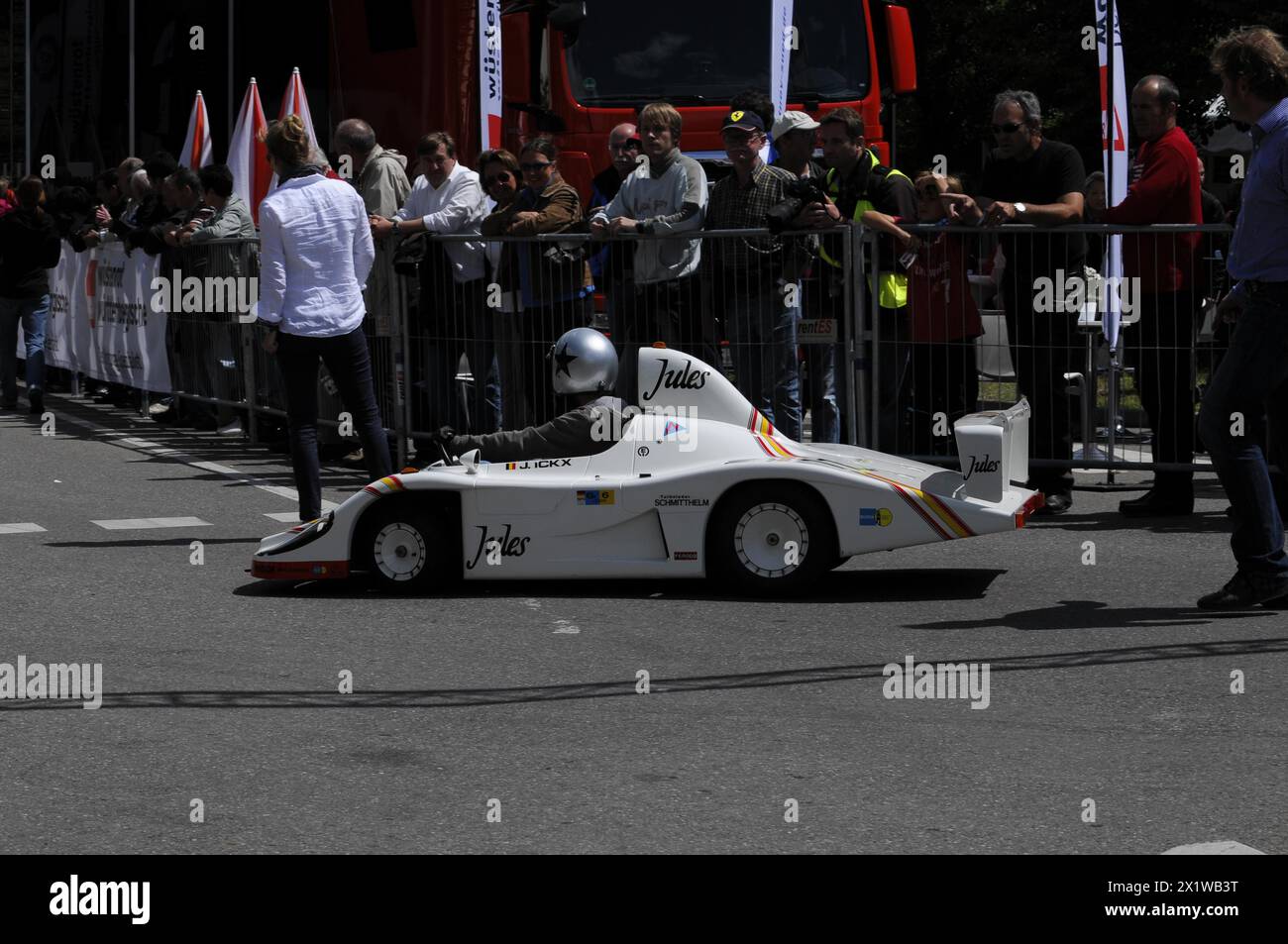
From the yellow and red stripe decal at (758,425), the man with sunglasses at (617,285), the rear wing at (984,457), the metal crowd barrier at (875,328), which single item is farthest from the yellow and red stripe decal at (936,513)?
the man with sunglasses at (617,285)

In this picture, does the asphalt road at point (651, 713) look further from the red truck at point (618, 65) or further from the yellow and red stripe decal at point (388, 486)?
the red truck at point (618, 65)

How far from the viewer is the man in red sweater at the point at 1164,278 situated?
420 inches

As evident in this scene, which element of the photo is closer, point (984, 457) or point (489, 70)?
point (984, 457)

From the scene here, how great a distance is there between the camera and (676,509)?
855 cm

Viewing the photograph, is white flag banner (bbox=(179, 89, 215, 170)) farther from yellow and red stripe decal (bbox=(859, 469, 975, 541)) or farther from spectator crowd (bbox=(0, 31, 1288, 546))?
yellow and red stripe decal (bbox=(859, 469, 975, 541))

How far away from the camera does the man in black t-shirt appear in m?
11.0

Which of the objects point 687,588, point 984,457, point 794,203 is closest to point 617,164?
point 794,203

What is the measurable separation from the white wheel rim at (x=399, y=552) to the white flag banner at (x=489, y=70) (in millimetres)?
6665

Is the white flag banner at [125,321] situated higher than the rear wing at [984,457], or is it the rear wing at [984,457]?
the white flag banner at [125,321]

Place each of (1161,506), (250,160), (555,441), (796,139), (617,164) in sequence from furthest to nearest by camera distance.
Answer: (250,160) → (617,164) → (796,139) → (1161,506) → (555,441)

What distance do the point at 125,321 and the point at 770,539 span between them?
10.6m

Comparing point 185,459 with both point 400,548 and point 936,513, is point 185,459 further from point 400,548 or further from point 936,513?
point 936,513

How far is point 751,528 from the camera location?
8.57m

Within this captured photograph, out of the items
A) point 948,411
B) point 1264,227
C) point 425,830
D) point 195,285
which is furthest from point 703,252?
point 425,830
